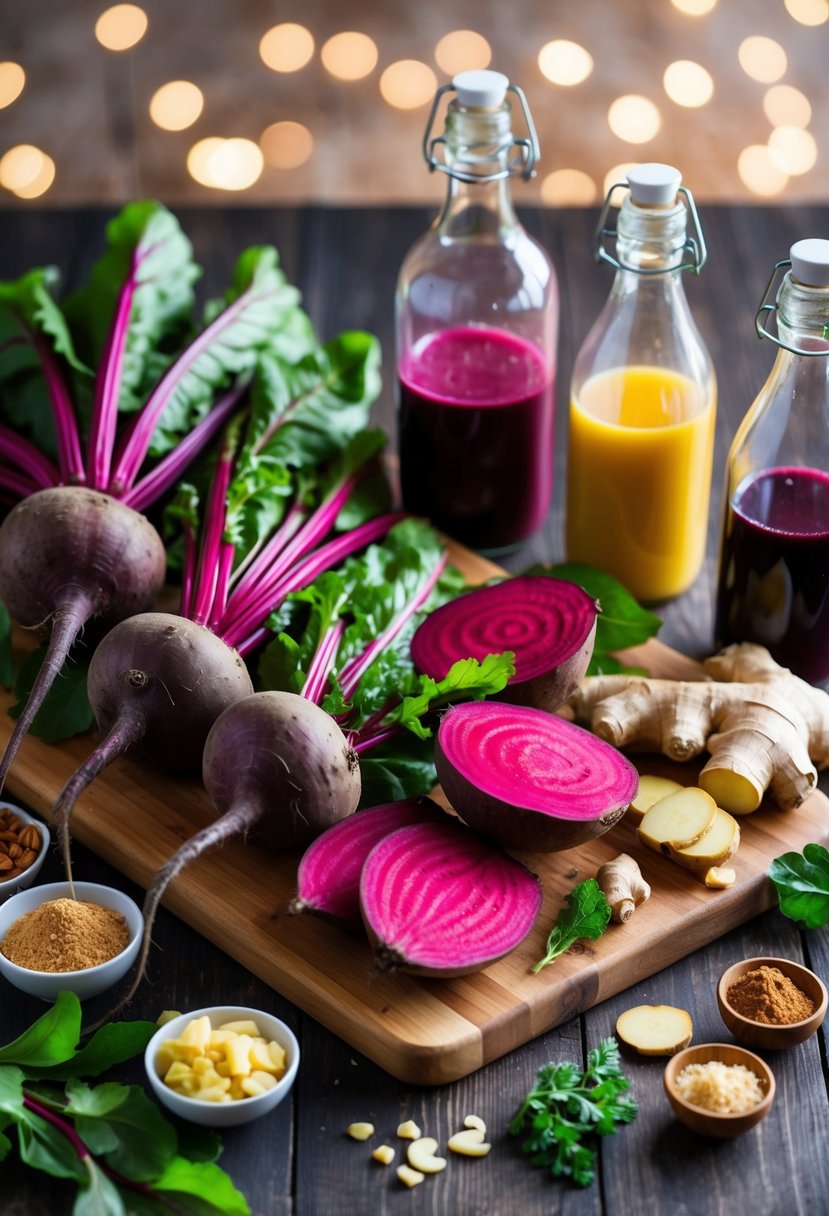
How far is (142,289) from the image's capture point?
2.65 metres

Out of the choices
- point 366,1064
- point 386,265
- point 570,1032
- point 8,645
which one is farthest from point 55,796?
point 386,265

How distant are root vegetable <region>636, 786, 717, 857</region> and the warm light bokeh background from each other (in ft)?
10.4

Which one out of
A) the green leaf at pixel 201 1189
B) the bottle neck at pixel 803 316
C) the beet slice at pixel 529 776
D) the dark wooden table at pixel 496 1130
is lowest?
the dark wooden table at pixel 496 1130

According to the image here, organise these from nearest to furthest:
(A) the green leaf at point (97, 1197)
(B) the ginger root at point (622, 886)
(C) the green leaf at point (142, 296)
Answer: (A) the green leaf at point (97, 1197) < (B) the ginger root at point (622, 886) < (C) the green leaf at point (142, 296)

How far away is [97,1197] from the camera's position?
144 cm

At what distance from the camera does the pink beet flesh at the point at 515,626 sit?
200 cm

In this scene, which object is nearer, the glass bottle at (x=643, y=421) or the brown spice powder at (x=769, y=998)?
the brown spice powder at (x=769, y=998)


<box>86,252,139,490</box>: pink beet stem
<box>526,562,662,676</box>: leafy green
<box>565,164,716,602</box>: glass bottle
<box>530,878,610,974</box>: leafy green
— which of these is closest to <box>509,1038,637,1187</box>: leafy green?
<box>530,878,610,974</box>: leafy green

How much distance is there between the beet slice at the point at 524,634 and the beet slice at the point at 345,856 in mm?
244

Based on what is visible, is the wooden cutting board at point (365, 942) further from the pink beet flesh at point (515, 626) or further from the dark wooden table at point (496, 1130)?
the pink beet flesh at point (515, 626)

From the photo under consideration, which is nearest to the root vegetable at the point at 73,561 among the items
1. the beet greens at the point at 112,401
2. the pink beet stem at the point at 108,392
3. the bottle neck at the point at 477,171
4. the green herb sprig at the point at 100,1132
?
the beet greens at the point at 112,401

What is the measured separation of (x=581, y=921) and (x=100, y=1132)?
604 mm

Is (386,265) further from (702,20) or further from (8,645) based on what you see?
(702,20)

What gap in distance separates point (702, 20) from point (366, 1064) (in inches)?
159
